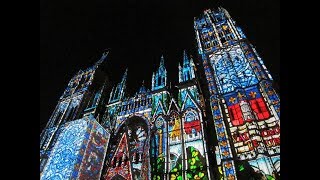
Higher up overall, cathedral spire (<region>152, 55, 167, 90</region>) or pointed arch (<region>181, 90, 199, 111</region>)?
cathedral spire (<region>152, 55, 167, 90</region>)

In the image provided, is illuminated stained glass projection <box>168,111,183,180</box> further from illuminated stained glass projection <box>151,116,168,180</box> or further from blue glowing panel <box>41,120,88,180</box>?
blue glowing panel <box>41,120,88,180</box>

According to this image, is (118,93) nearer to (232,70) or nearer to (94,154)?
(94,154)

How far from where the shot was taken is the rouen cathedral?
12.4 metres

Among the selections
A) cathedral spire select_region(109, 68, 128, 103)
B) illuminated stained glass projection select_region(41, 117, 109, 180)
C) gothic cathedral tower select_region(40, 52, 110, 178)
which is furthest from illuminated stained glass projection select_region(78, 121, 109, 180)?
cathedral spire select_region(109, 68, 128, 103)

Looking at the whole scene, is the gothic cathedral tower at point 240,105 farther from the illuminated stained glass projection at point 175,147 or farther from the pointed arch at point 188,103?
the illuminated stained glass projection at point 175,147

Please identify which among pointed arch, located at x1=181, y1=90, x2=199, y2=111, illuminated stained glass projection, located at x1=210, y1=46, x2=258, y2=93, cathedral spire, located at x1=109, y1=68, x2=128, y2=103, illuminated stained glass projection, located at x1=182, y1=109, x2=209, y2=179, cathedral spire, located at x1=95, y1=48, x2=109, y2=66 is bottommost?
illuminated stained glass projection, located at x1=182, y1=109, x2=209, y2=179

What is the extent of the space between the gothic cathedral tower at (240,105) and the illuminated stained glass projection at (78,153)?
823 centimetres

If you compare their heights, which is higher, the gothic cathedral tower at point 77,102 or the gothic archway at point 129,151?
the gothic cathedral tower at point 77,102

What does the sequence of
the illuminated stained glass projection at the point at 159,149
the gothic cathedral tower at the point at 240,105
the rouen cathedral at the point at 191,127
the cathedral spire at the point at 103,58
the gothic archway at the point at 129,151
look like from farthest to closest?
the cathedral spire at the point at 103,58, the gothic archway at the point at 129,151, the illuminated stained glass projection at the point at 159,149, the rouen cathedral at the point at 191,127, the gothic cathedral tower at the point at 240,105

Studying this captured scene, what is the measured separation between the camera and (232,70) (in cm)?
1672

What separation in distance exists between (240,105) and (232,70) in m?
3.46

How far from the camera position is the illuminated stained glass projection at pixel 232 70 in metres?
15.5

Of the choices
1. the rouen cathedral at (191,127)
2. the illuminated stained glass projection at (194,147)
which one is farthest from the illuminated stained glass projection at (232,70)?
the illuminated stained glass projection at (194,147)
